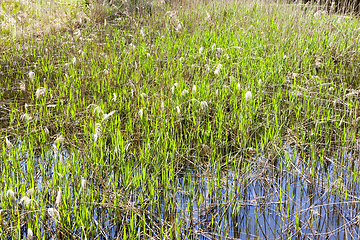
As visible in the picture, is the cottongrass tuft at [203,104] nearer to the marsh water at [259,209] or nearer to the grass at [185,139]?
the grass at [185,139]

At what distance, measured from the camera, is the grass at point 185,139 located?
6.52 feet

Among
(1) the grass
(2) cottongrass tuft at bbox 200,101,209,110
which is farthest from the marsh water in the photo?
(2) cottongrass tuft at bbox 200,101,209,110

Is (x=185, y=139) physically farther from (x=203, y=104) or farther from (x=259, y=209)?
(x=259, y=209)

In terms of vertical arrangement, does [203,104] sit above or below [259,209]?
above

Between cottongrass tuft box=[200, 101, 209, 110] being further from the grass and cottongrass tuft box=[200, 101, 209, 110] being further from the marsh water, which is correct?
the marsh water

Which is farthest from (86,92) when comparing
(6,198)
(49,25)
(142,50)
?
(49,25)

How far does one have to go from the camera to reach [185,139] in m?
2.97

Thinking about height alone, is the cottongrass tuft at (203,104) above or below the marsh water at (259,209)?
above

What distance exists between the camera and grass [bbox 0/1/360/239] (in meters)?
1.99

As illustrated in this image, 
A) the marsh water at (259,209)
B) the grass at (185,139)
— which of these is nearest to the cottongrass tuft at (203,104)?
the grass at (185,139)

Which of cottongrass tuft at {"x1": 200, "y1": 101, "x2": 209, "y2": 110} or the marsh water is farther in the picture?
cottongrass tuft at {"x1": 200, "y1": 101, "x2": 209, "y2": 110}

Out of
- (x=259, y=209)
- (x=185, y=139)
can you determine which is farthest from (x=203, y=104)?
(x=259, y=209)

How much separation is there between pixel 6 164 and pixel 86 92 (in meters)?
1.79

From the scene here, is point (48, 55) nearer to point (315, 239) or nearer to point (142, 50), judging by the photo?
point (142, 50)
